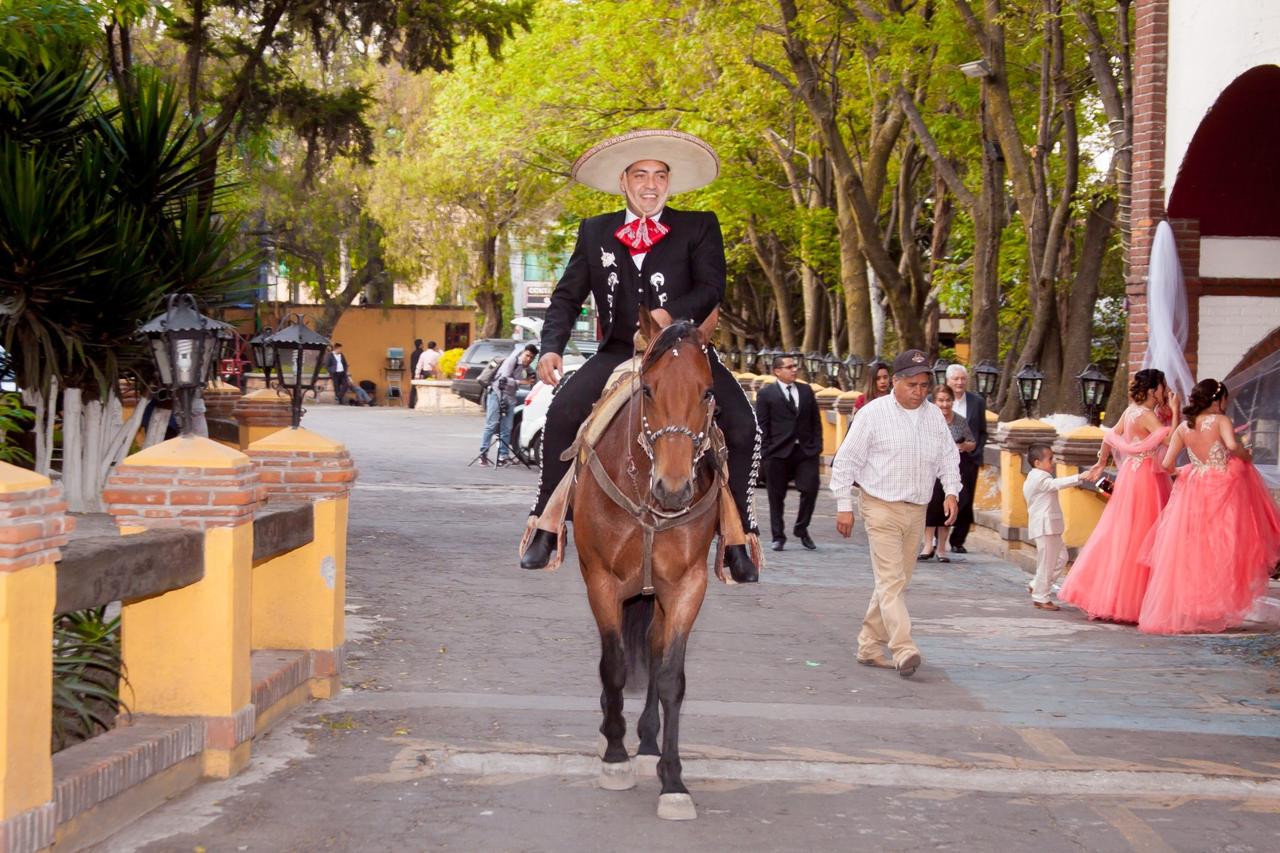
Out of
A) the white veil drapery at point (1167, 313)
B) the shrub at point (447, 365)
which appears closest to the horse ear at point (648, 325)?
the white veil drapery at point (1167, 313)

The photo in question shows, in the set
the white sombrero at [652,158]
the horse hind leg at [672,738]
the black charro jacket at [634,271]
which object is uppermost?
the white sombrero at [652,158]

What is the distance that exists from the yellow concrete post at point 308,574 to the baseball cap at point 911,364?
3656 mm

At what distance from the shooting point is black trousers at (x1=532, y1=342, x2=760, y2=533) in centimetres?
774

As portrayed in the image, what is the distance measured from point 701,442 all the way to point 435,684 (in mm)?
3421

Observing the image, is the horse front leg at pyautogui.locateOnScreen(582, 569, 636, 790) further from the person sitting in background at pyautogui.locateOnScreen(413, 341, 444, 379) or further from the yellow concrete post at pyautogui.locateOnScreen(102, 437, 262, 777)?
the person sitting in background at pyautogui.locateOnScreen(413, 341, 444, 379)

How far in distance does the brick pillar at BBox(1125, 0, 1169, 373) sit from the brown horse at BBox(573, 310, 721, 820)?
994 cm

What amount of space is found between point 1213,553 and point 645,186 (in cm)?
623

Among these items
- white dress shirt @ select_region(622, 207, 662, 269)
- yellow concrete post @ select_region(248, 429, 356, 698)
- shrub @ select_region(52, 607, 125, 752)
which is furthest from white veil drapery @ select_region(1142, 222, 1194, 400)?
shrub @ select_region(52, 607, 125, 752)

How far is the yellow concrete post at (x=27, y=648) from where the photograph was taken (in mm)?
5211

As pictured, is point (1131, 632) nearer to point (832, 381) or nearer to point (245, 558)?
point (245, 558)

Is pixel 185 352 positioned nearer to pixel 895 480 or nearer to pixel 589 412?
pixel 589 412

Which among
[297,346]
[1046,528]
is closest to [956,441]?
[1046,528]

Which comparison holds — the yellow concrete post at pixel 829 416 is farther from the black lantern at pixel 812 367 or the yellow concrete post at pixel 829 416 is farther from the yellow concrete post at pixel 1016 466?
the yellow concrete post at pixel 1016 466

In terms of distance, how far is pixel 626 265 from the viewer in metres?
8.04
